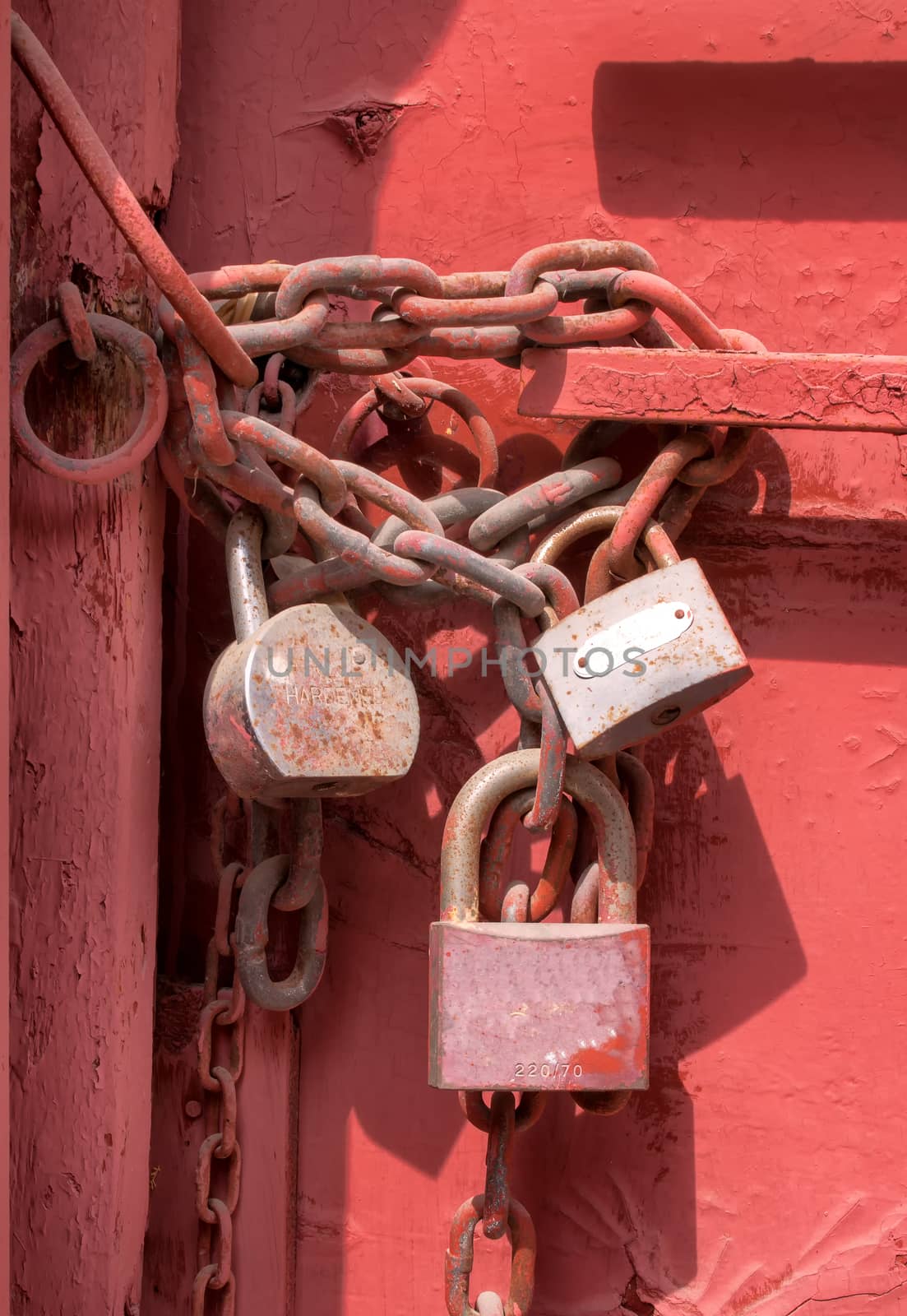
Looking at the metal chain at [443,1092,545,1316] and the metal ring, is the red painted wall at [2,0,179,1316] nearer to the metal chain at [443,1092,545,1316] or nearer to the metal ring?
the metal ring

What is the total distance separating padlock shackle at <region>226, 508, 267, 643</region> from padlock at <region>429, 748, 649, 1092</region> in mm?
303

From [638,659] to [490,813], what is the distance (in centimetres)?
19

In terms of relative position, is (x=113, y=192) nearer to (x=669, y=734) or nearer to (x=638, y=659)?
(x=638, y=659)

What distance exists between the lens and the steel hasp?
1233mm

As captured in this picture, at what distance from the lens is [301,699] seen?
1162mm

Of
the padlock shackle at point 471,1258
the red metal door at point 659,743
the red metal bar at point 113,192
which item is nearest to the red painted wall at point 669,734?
the red metal door at point 659,743

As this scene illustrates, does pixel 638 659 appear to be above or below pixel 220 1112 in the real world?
above

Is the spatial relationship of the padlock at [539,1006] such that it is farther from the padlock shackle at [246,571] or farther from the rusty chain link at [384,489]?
the padlock shackle at [246,571]

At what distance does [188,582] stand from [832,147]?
2.46 ft

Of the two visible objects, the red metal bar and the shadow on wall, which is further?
the shadow on wall

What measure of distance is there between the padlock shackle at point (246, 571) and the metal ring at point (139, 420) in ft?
0.34

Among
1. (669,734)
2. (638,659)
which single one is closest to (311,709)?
(638,659)

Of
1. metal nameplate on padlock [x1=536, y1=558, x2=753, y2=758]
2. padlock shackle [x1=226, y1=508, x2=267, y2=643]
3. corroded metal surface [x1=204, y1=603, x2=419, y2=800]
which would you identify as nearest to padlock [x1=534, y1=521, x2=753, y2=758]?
metal nameplate on padlock [x1=536, y1=558, x2=753, y2=758]

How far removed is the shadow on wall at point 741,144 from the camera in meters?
1.38
